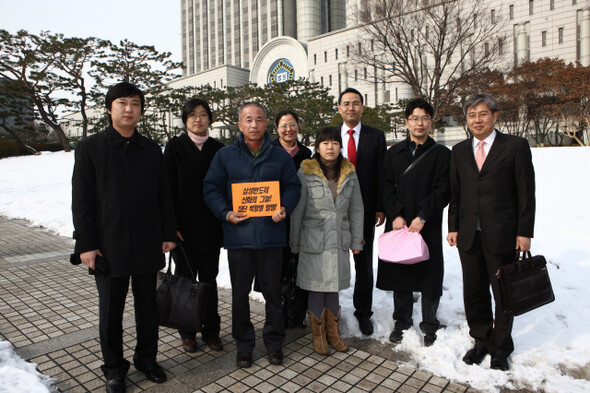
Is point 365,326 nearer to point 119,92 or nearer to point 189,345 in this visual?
point 189,345

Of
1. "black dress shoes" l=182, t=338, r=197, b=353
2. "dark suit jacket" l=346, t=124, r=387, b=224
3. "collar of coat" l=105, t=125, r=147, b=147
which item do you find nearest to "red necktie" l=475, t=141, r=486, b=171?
"dark suit jacket" l=346, t=124, r=387, b=224

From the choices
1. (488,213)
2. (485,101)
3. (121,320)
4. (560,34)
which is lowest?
(121,320)

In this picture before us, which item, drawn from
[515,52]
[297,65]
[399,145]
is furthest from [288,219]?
[297,65]

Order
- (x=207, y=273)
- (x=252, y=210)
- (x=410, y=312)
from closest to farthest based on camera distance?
1. (x=252, y=210)
2. (x=207, y=273)
3. (x=410, y=312)

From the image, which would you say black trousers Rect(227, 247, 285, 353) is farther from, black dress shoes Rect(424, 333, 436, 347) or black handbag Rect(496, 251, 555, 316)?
black handbag Rect(496, 251, 555, 316)

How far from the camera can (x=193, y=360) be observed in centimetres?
333

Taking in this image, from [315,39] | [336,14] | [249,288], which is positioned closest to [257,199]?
[249,288]

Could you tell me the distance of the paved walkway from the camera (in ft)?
9.57

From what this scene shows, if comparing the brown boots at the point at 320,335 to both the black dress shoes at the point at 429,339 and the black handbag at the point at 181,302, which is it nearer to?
the black dress shoes at the point at 429,339

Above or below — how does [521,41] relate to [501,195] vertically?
above

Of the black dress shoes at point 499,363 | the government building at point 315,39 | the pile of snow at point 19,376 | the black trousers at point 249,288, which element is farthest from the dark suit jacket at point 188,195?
the government building at point 315,39

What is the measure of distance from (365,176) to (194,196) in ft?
5.40

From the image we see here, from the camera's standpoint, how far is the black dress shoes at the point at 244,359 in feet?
10.5

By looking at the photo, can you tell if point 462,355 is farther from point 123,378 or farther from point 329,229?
point 123,378
